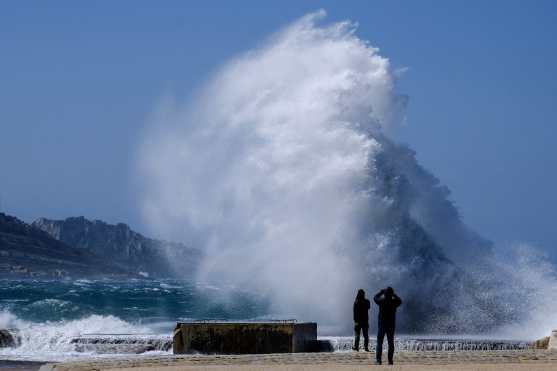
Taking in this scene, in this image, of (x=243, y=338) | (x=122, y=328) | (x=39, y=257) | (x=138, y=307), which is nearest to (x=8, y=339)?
(x=243, y=338)

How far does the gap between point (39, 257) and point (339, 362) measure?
14952 cm

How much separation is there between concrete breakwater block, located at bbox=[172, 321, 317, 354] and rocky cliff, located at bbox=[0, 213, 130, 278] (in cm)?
12678

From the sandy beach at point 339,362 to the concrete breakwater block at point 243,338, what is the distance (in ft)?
8.11

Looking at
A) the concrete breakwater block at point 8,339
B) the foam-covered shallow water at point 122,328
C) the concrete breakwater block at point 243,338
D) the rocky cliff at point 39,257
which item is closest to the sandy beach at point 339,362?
the concrete breakwater block at point 243,338

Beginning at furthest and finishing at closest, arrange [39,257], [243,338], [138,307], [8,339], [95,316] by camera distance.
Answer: [39,257], [138,307], [95,316], [8,339], [243,338]

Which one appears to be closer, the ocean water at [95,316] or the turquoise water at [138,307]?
the ocean water at [95,316]

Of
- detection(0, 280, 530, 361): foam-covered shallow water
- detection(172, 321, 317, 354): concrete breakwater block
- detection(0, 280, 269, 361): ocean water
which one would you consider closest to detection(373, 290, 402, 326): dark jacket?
detection(172, 321, 317, 354): concrete breakwater block

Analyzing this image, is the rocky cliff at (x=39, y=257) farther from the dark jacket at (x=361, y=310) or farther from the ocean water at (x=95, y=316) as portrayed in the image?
the dark jacket at (x=361, y=310)

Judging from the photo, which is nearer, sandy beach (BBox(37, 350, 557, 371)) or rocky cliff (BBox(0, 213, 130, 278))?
sandy beach (BBox(37, 350, 557, 371))

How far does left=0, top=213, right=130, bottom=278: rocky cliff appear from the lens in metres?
153

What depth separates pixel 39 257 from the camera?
164000mm

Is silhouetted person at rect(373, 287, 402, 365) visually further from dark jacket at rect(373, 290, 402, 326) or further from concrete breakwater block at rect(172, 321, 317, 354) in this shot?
concrete breakwater block at rect(172, 321, 317, 354)

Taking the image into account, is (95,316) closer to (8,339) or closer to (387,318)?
(8,339)

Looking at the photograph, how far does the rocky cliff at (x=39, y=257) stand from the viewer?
503 feet
